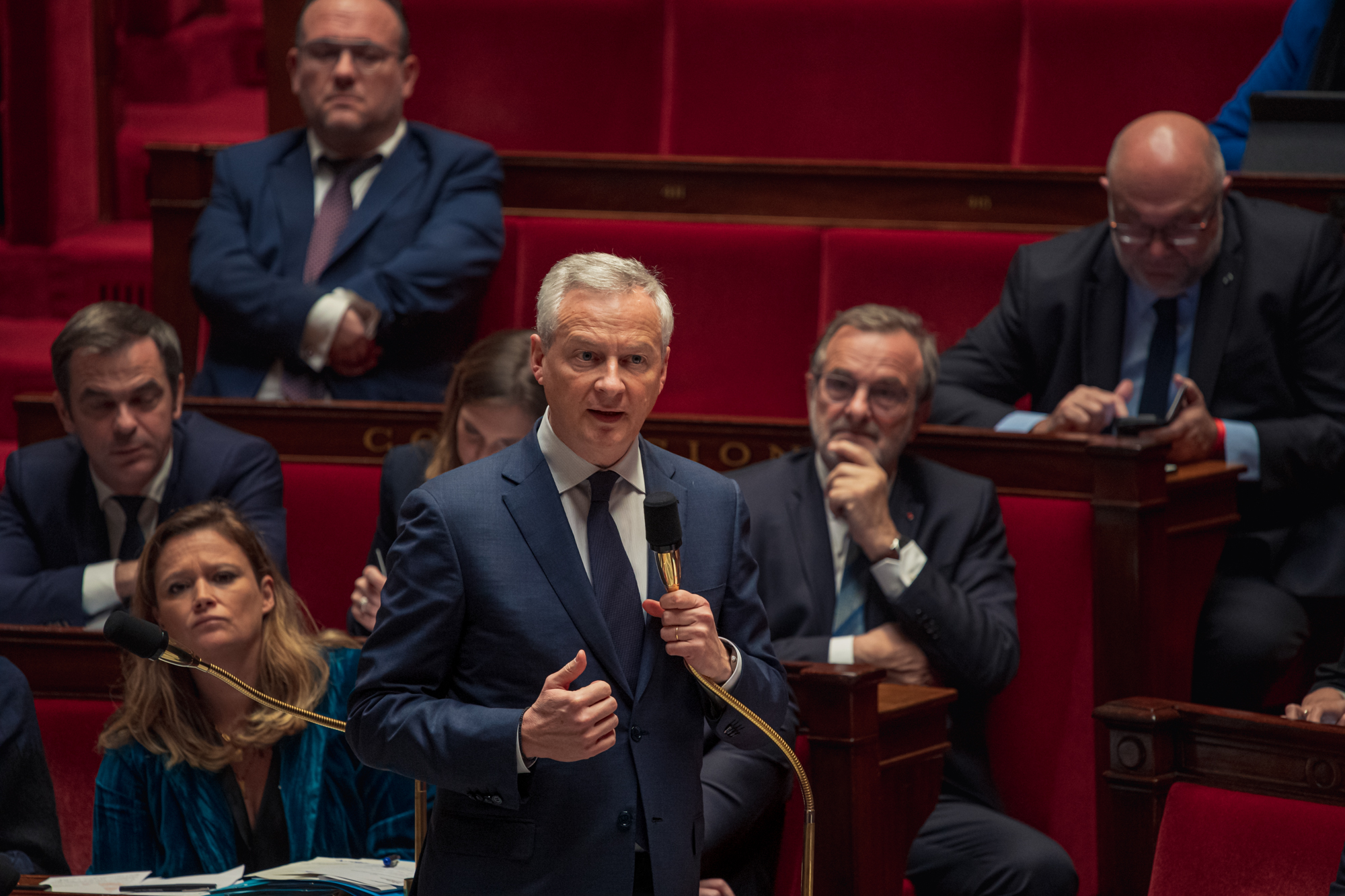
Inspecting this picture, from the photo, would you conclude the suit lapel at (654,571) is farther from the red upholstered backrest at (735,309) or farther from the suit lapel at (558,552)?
the red upholstered backrest at (735,309)

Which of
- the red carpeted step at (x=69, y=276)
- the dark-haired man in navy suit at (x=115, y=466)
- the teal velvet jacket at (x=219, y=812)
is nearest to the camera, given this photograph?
the teal velvet jacket at (x=219, y=812)

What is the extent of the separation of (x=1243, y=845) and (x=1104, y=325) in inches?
19.4

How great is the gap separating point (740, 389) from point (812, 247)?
0.44ft

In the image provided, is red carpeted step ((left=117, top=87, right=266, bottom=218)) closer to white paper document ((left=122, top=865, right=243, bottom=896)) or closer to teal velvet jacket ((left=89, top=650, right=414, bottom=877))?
teal velvet jacket ((left=89, top=650, right=414, bottom=877))

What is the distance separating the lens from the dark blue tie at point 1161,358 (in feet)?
→ 3.67

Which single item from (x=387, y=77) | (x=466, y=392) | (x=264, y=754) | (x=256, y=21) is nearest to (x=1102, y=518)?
(x=466, y=392)

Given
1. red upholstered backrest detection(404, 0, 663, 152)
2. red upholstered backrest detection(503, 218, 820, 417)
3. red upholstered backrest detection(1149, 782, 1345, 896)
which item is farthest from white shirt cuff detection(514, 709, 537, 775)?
red upholstered backrest detection(404, 0, 663, 152)

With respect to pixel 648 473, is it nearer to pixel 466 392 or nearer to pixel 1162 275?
pixel 466 392

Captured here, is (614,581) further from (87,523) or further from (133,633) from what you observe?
(87,523)

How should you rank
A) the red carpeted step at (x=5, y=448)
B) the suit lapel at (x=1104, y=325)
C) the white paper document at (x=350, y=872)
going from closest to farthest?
the white paper document at (x=350, y=872), the suit lapel at (x=1104, y=325), the red carpeted step at (x=5, y=448)

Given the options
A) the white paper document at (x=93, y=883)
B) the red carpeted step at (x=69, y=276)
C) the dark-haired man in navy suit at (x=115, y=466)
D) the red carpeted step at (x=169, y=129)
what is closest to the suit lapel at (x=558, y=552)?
the white paper document at (x=93, y=883)

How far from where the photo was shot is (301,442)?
3.70 feet

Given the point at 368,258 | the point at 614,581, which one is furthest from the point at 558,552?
the point at 368,258

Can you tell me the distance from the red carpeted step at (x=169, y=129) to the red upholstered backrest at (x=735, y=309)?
2.66ft
